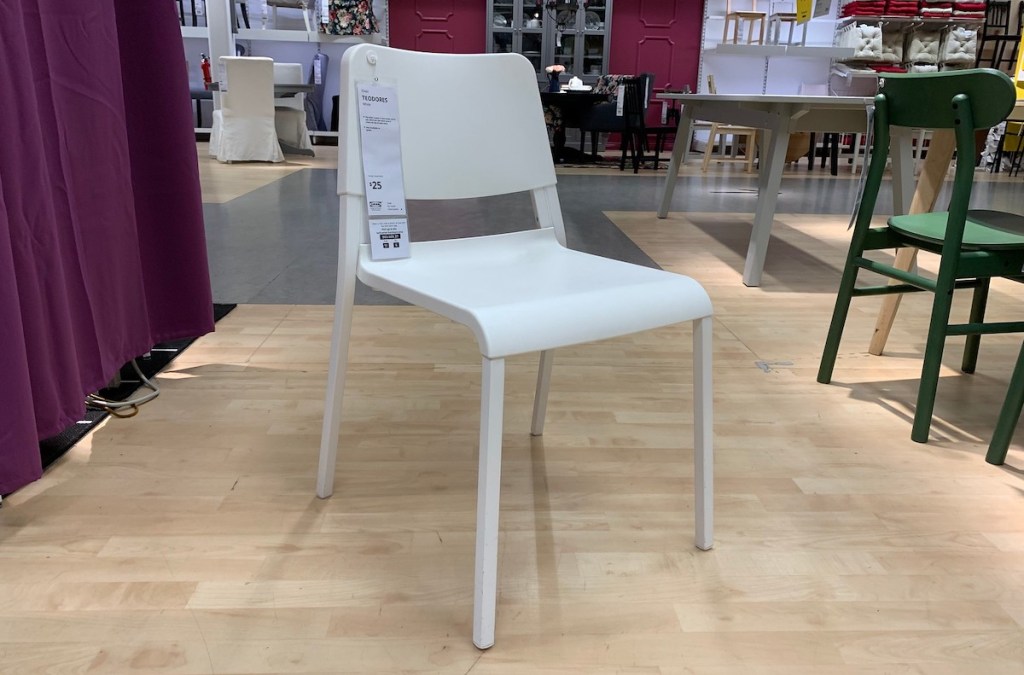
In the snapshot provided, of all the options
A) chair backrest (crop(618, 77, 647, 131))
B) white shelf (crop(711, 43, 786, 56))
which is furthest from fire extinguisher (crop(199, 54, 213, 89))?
white shelf (crop(711, 43, 786, 56))

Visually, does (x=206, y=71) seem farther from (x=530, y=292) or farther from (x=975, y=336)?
(x=530, y=292)

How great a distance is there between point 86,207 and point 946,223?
A: 1616 millimetres

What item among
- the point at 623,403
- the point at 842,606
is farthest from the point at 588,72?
the point at 842,606

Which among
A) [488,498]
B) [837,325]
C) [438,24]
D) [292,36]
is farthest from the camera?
[438,24]

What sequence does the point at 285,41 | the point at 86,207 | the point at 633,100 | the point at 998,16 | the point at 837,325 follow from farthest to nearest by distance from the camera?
the point at 285,41 < the point at 998,16 < the point at 633,100 < the point at 837,325 < the point at 86,207

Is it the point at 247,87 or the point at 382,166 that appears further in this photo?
the point at 247,87

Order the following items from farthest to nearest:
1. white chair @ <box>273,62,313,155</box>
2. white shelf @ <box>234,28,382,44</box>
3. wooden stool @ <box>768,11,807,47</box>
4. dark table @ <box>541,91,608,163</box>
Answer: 1. white shelf @ <box>234,28,382,44</box>
2. wooden stool @ <box>768,11,807,47</box>
3. white chair @ <box>273,62,313,155</box>
4. dark table @ <box>541,91,608,163</box>

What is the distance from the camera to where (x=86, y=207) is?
4.52 feet

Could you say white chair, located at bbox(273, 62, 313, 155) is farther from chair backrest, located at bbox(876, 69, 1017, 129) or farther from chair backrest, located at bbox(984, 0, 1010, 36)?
chair backrest, located at bbox(984, 0, 1010, 36)

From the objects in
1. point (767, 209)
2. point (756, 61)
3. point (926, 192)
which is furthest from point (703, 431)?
point (756, 61)

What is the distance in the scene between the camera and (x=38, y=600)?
0.97 m

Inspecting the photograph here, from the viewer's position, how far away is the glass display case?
8812 millimetres

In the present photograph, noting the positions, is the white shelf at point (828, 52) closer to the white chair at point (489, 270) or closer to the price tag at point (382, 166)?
the white chair at point (489, 270)

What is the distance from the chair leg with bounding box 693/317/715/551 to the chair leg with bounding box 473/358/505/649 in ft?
1.02
